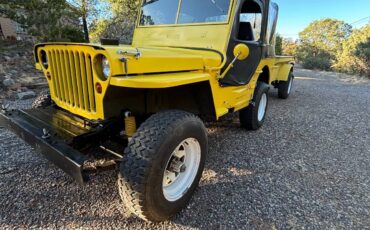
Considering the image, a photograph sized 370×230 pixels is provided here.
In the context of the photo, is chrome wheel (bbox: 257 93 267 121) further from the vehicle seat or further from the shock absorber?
the shock absorber

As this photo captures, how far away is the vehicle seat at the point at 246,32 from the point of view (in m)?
3.51

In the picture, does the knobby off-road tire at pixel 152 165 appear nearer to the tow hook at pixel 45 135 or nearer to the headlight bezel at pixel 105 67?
the headlight bezel at pixel 105 67

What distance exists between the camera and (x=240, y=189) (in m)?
2.66

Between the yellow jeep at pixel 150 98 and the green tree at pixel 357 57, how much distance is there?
15401 mm

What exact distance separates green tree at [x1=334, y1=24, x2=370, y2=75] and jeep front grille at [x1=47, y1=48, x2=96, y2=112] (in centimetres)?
1747

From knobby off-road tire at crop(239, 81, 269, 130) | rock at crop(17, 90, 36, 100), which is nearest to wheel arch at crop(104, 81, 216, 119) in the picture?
knobby off-road tire at crop(239, 81, 269, 130)

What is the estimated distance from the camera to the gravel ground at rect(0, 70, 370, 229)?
2.19 metres

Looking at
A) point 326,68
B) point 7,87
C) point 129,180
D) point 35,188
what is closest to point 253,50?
point 129,180

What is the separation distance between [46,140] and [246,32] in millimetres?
2963

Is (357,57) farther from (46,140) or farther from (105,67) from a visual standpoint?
(46,140)

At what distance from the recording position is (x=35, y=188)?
2.53 metres

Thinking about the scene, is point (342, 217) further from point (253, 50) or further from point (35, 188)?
point (35, 188)

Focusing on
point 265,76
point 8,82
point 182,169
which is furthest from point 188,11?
point 8,82

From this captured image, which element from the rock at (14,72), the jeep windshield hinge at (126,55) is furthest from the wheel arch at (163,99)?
the rock at (14,72)
